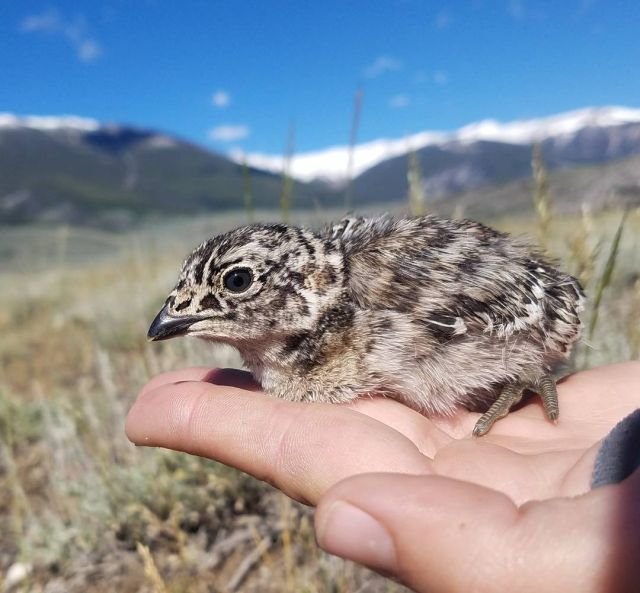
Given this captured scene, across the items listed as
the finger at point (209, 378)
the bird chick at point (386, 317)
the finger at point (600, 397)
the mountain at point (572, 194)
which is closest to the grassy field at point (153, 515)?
the finger at point (600, 397)

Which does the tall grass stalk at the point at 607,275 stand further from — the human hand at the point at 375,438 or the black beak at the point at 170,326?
the black beak at the point at 170,326

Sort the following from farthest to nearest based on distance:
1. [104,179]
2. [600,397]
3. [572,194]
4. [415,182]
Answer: [104,179] → [572,194] → [415,182] → [600,397]

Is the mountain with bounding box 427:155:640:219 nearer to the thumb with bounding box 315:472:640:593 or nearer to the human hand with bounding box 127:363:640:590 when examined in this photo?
the human hand with bounding box 127:363:640:590

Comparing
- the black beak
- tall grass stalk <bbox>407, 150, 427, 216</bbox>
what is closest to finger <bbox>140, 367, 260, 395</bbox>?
the black beak

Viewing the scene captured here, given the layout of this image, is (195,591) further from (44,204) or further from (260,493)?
(44,204)

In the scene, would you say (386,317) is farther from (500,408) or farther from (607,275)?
(607,275)

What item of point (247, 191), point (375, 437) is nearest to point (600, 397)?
point (375, 437)
